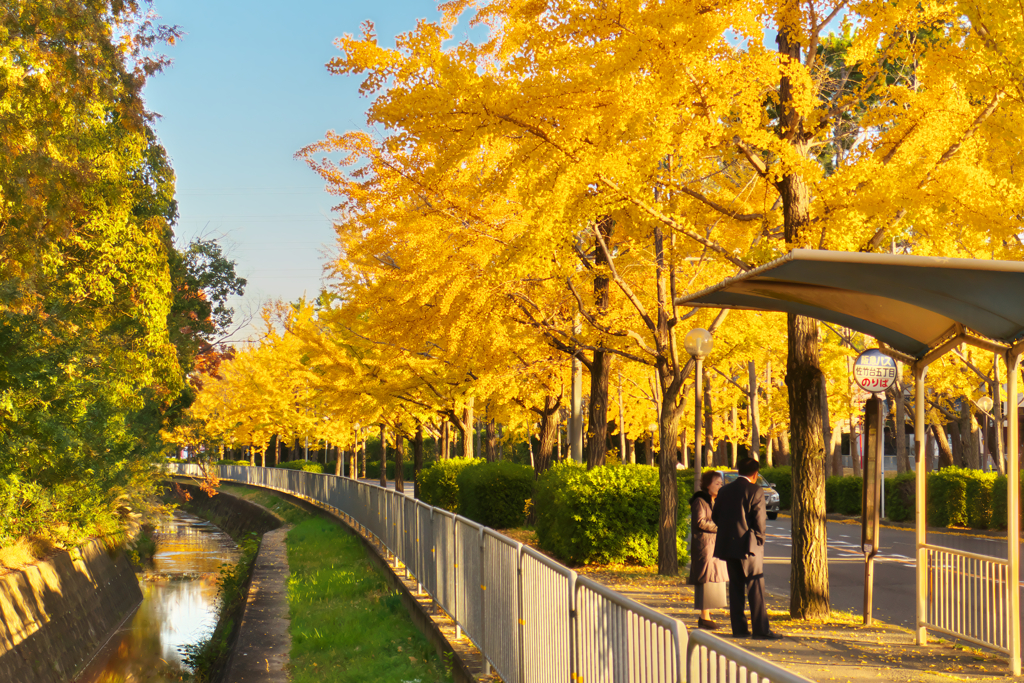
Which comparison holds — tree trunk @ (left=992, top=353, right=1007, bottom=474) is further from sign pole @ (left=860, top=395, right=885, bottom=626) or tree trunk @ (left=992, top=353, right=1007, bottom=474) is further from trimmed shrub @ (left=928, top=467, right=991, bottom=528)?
sign pole @ (left=860, top=395, right=885, bottom=626)

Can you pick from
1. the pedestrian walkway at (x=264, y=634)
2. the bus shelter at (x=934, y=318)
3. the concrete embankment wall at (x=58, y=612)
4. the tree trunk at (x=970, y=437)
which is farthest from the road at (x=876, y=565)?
the concrete embankment wall at (x=58, y=612)

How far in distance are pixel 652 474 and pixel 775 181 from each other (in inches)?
232

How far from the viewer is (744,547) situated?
8320 millimetres

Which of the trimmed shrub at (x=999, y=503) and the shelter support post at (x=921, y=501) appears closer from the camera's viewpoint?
the shelter support post at (x=921, y=501)

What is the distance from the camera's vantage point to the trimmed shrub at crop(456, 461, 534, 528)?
19734 millimetres

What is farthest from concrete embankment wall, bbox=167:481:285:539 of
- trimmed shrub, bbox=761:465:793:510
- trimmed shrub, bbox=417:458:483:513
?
trimmed shrub, bbox=761:465:793:510

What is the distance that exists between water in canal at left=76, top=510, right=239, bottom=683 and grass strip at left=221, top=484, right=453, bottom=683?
2733 millimetres

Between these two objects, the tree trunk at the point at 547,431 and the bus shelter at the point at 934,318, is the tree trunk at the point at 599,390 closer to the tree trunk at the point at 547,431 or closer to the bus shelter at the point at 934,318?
the tree trunk at the point at 547,431

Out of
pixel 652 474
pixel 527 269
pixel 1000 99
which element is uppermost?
pixel 1000 99

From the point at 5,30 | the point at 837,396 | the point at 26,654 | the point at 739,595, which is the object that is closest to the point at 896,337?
the point at 739,595

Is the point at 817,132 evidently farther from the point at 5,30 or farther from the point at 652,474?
the point at 5,30

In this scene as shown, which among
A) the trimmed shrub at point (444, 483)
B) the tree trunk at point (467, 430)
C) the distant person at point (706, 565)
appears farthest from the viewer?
the tree trunk at point (467, 430)

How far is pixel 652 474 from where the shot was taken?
549 inches

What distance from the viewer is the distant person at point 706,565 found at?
8.91 metres
